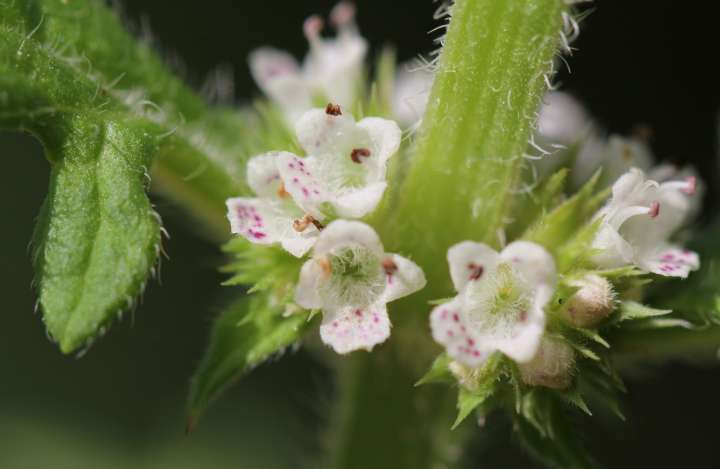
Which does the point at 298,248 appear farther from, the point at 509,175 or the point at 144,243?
the point at 509,175

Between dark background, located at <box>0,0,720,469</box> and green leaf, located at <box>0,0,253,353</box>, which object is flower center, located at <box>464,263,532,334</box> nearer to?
green leaf, located at <box>0,0,253,353</box>

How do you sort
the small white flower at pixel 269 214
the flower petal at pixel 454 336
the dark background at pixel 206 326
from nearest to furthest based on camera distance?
the flower petal at pixel 454 336 < the small white flower at pixel 269 214 < the dark background at pixel 206 326

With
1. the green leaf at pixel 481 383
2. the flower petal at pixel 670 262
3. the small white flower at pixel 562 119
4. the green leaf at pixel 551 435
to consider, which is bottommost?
the green leaf at pixel 551 435

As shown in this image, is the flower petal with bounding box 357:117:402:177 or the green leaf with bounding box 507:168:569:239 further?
the green leaf with bounding box 507:168:569:239

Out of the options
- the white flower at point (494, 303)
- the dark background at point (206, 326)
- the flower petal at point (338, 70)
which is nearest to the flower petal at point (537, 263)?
Answer: the white flower at point (494, 303)

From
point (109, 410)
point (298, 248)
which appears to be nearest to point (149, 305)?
point (109, 410)

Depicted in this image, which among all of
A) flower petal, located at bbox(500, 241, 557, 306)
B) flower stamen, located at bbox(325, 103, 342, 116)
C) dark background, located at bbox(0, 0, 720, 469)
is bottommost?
dark background, located at bbox(0, 0, 720, 469)

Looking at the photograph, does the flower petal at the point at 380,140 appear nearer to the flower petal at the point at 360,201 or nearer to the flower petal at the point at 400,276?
the flower petal at the point at 360,201

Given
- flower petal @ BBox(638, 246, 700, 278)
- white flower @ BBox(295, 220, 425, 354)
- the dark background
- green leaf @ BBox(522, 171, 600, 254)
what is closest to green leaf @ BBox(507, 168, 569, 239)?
green leaf @ BBox(522, 171, 600, 254)
